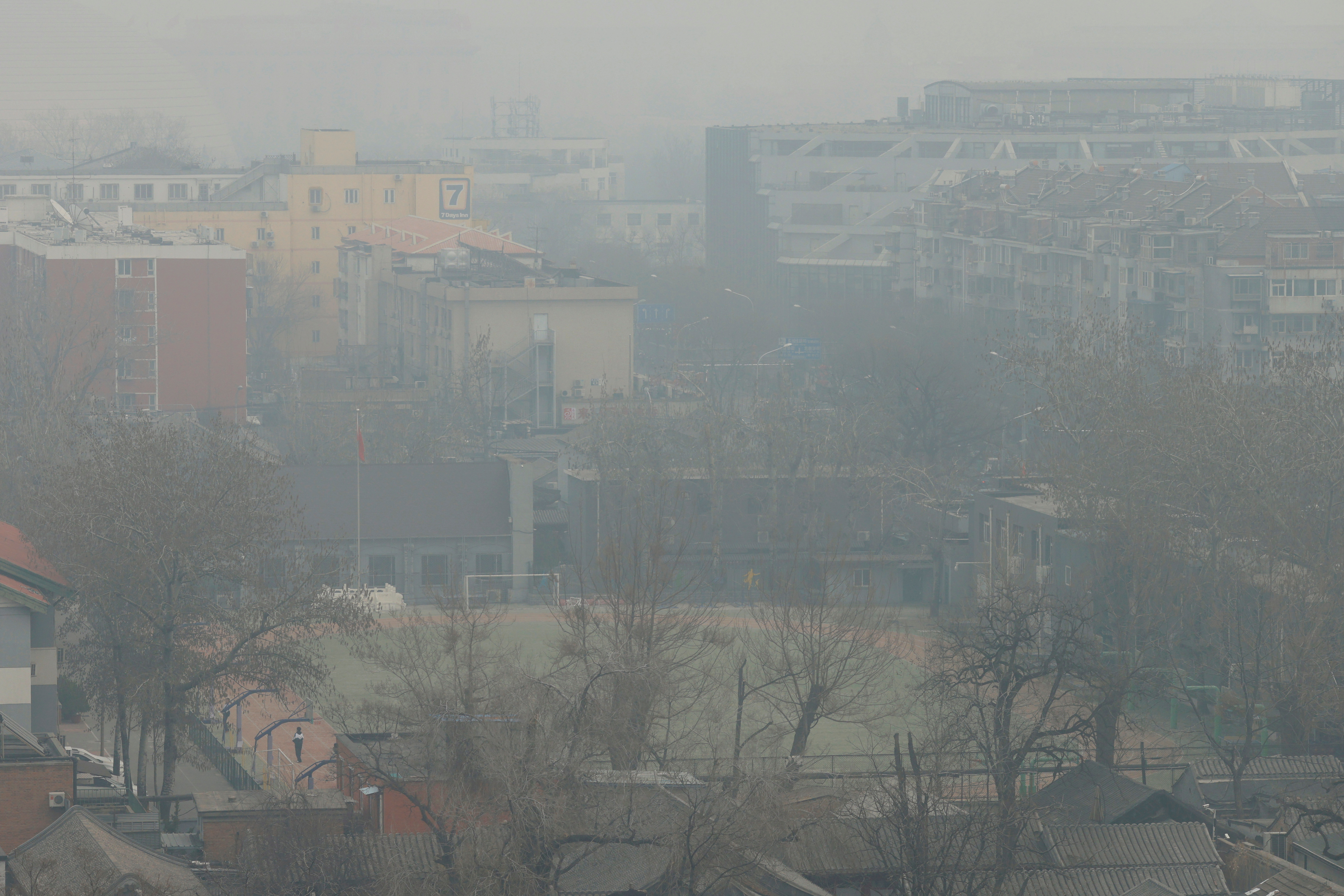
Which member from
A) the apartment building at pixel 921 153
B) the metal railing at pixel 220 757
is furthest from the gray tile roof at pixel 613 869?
the apartment building at pixel 921 153

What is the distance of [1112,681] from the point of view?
66.7ft

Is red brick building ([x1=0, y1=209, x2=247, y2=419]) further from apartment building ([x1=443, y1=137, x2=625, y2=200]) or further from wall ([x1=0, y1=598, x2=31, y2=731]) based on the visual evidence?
apartment building ([x1=443, y1=137, x2=625, y2=200])

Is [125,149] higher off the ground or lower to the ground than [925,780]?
higher

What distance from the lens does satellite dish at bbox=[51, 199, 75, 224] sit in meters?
57.0

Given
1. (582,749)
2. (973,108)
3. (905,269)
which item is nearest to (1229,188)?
(905,269)

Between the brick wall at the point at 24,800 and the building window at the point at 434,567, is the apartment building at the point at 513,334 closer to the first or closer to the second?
the building window at the point at 434,567

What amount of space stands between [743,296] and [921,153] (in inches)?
791

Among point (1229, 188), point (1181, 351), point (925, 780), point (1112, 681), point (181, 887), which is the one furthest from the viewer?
point (1229, 188)

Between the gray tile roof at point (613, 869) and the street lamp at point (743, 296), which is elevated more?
the street lamp at point (743, 296)

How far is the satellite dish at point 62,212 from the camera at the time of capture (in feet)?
187

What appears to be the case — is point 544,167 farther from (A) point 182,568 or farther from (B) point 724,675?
(A) point 182,568

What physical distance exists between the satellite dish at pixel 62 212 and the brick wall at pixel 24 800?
41.8 metres

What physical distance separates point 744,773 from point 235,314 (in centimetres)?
3545

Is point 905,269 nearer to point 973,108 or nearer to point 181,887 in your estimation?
point 973,108
